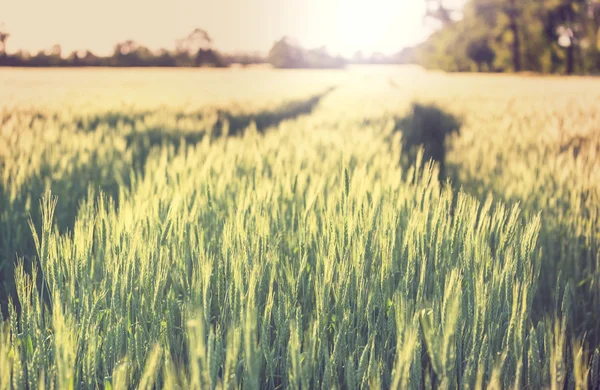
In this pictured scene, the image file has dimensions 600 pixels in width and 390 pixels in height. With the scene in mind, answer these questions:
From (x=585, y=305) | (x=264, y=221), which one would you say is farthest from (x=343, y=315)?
(x=585, y=305)

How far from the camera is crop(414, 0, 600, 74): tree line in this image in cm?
1104

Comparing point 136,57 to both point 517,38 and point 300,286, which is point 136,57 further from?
point 300,286

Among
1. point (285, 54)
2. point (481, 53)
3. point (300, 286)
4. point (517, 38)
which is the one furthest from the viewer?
point (285, 54)

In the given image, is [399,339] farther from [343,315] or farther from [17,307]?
[17,307]

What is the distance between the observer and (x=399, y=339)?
820mm

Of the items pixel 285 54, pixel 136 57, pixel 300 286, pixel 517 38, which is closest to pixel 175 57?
pixel 136 57

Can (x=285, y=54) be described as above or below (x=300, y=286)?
above

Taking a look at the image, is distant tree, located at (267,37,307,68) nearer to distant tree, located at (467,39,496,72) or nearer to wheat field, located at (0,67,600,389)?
distant tree, located at (467,39,496,72)

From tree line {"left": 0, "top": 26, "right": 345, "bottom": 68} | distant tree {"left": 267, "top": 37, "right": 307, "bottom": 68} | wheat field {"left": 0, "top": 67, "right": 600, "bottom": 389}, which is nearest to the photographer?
wheat field {"left": 0, "top": 67, "right": 600, "bottom": 389}

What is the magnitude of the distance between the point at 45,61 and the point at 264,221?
9648 millimetres

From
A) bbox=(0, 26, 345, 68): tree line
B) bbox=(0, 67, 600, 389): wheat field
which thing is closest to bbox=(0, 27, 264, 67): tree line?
bbox=(0, 26, 345, 68): tree line

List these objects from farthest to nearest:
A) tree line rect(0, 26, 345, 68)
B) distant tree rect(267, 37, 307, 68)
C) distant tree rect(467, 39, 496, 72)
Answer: distant tree rect(267, 37, 307, 68) → distant tree rect(467, 39, 496, 72) → tree line rect(0, 26, 345, 68)

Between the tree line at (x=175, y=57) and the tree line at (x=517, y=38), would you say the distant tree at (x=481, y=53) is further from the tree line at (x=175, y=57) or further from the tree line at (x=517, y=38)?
the tree line at (x=175, y=57)

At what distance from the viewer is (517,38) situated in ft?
60.3
